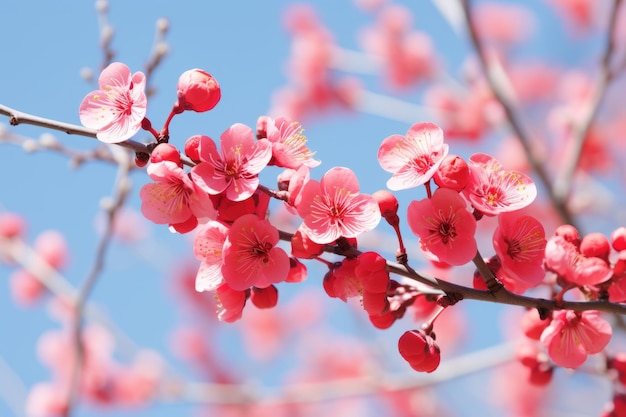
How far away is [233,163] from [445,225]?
0.42 meters

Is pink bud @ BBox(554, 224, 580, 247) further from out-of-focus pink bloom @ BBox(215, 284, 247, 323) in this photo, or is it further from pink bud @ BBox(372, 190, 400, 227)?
out-of-focus pink bloom @ BBox(215, 284, 247, 323)

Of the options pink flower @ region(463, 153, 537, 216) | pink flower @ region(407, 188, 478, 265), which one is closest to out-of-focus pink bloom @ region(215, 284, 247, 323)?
pink flower @ region(407, 188, 478, 265)

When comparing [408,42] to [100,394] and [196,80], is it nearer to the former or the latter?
[100,394]

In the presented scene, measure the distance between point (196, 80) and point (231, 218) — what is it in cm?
30

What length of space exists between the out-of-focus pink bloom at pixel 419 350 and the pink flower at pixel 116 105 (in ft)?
2.16

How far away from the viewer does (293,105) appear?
21.2 feet

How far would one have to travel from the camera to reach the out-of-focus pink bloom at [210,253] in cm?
134

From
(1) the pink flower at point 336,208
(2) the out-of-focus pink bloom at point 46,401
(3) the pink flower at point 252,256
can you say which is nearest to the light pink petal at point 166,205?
(3) the pink flower at point 252,256

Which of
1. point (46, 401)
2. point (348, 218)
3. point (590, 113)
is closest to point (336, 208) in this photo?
point (348, 218)

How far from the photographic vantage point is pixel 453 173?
1.26 meters

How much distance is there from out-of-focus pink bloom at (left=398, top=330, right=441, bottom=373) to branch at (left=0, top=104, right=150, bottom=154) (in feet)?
2.11

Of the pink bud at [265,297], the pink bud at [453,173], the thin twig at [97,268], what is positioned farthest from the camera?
the thin twig at [97,268]

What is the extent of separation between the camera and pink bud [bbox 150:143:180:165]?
1.28 m

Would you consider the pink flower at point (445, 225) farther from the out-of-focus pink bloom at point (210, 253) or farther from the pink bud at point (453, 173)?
the out-of-focus pink bloom at point (210, 253)
